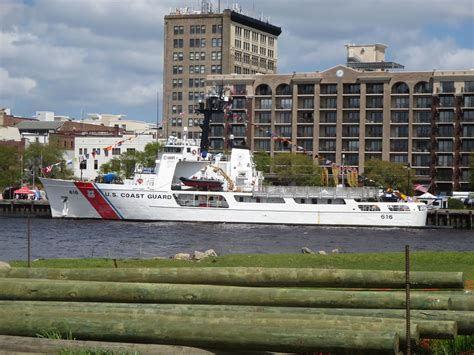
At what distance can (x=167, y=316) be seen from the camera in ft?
49.2

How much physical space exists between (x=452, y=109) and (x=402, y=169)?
12.5 meters

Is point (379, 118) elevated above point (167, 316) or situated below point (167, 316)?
Answer: above

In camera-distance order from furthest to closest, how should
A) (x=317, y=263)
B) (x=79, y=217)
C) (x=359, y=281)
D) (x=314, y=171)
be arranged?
1. (x=314, y=171)
2. (x=79, y=217)
3. (x=317, y=263)
4. (x=359, y=281)

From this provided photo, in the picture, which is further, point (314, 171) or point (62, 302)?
point (314, 171)

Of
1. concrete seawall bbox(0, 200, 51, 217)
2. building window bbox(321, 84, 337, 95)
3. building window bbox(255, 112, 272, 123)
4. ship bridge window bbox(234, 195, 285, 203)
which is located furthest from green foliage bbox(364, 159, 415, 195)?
concrete seawall bbox(0, 200, 51, 217)

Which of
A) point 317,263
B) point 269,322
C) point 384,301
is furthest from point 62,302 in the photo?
point 317,263

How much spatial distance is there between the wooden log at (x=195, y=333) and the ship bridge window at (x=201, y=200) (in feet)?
232

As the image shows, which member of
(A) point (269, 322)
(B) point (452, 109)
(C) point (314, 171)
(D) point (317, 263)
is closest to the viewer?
(A) point (269, 322)

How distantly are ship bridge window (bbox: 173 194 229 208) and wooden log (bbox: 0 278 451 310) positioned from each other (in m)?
69.3

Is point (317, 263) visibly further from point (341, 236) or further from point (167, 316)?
point (341, 236)

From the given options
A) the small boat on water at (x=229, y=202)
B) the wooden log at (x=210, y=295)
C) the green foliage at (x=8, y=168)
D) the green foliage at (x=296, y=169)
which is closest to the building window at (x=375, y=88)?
the green foliage at (x=296, y=169)

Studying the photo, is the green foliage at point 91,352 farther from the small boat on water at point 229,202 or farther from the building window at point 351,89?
the building window at point 351,89

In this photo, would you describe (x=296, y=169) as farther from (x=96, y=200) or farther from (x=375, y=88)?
(x=96, y=200)

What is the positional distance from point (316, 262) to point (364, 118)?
97.7 meters
